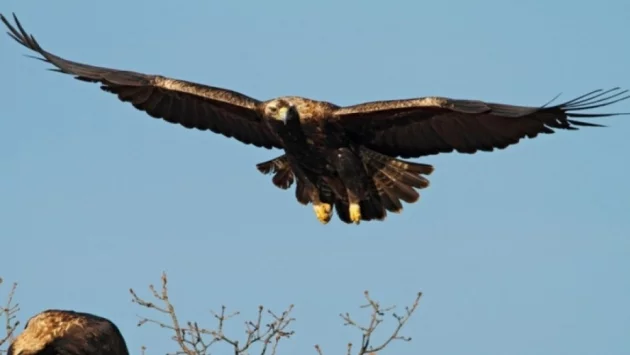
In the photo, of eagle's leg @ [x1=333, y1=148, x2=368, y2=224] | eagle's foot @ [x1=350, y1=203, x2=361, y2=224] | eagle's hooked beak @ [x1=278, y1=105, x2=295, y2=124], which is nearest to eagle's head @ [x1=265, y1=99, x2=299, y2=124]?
eagle's hooked beak @ [x1=278, y1=105, x2=295, y2=124]

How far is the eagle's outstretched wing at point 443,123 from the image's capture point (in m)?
13.5

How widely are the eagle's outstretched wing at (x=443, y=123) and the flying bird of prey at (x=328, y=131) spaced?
11 mm

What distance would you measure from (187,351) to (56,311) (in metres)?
3.18

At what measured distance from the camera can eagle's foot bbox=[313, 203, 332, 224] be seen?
15.0m

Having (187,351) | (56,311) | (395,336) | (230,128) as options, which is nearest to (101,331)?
(56,311)

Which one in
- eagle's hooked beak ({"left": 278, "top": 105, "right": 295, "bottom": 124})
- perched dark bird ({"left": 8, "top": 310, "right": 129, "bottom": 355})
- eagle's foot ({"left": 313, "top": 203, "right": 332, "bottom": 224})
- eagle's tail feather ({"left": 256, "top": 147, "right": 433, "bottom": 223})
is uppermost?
eagle's hooked beak ({"left": 278, "top": 105, "right": 295, "bottom": 124})

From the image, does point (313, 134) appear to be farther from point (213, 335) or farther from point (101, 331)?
point (101, 331)

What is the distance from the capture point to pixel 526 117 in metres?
13.8

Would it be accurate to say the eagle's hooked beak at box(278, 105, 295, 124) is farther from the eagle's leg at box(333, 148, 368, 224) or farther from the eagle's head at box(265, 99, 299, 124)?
the eagle's leg at box(333, 148, 368, 224)

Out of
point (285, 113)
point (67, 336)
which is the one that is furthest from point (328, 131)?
point (67, 336)

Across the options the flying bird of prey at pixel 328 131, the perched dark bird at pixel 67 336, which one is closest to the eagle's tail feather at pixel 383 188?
the flying bird of prey at pixel 328 131

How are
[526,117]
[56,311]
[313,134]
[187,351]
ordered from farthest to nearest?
[313,134] → [526,117] → [187,351] → [56,311]

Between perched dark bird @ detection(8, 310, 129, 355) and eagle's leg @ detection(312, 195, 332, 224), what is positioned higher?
eagle's leg @ detection(312, 195, 332, 224)

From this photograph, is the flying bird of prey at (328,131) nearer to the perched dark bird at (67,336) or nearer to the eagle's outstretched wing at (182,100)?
the eagle's outstretched wing at (182,100)
